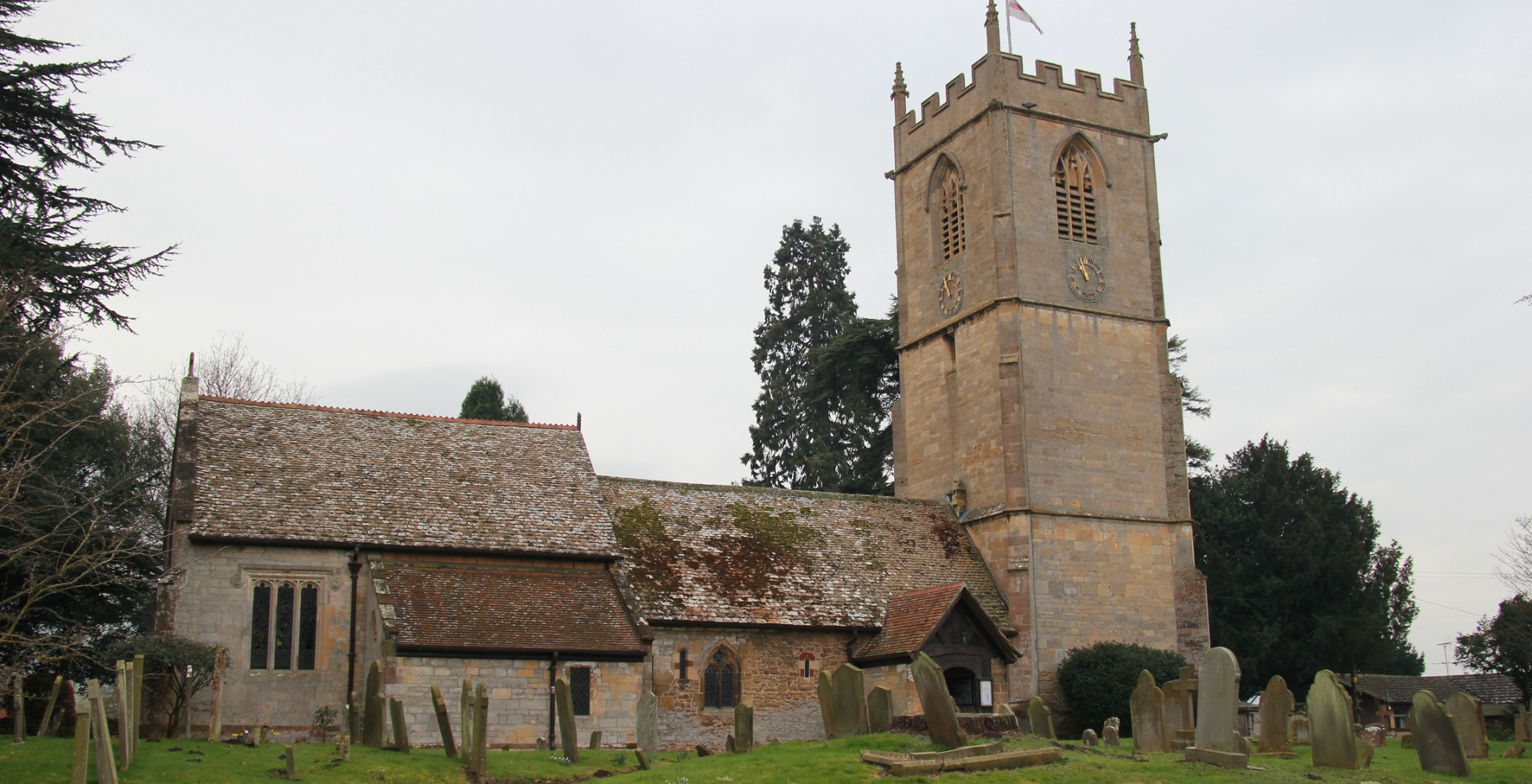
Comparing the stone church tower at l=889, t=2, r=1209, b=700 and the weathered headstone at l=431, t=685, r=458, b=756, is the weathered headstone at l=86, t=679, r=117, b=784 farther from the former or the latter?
the stone church tower at l=889, t=2, r=1209, b=700

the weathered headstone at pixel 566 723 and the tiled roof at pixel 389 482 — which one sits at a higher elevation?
the tiled roof at pixel 389 482

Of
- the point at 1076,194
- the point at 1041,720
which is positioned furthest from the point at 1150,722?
the point at 1076,194

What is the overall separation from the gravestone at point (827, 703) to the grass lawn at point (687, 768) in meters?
1.05

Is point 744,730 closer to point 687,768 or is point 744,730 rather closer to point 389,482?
point 687,768

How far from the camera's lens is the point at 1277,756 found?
20.2 meters

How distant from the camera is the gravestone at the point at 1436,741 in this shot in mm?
18906

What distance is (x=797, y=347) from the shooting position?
5597 centimetres

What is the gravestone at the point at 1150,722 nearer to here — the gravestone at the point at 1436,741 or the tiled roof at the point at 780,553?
the gravestone at the point at 1436,741

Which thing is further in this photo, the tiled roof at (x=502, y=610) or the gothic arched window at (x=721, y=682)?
the gothic arched window at (x=721, y=682)

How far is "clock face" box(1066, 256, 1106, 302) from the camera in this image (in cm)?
3438

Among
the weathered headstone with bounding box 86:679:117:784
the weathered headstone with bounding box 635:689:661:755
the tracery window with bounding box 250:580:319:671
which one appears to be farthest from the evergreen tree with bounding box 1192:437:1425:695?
the weathered headstone with bounding box 86:679:117:784

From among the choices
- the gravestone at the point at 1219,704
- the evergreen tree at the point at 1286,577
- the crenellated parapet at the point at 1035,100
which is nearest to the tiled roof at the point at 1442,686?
the evergreen tree at the point at 1286,577

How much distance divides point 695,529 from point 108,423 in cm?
1369

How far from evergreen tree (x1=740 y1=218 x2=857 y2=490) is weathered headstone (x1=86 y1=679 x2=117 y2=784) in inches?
1461
